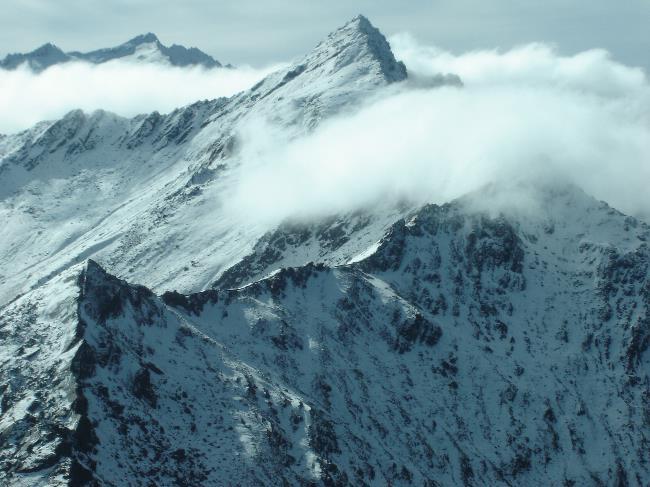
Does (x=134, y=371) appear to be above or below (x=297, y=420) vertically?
above

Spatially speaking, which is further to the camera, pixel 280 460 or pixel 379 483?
pixel 379 483

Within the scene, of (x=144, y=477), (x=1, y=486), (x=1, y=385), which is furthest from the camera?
(x=1, y=385)

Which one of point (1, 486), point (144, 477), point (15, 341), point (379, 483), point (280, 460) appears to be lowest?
point (379, 483)

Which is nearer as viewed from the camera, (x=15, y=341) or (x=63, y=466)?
(x=63, y=466)

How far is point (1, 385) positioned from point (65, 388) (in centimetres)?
1329

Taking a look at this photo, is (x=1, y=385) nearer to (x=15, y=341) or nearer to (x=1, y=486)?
(x=15, y=341)

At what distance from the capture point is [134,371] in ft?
611

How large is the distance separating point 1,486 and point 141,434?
1070 inches

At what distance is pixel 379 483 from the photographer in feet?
655

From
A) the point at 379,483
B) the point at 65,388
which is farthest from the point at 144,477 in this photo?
the point at 379,483

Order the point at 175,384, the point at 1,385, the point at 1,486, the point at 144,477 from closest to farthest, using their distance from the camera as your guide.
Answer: the point at 1,486 → the point at 144,477 → the point at 1,385 → the point at 175,384

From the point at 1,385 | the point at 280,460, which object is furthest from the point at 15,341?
the point at 280,460

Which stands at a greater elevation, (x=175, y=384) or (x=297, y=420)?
(x=175, y=384)

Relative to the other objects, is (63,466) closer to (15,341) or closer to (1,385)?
(1,385)
